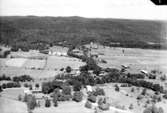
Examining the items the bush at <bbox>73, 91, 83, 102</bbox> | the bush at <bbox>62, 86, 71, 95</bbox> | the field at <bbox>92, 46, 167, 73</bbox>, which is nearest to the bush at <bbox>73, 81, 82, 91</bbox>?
the bush at <bbox>62, 86, 71, 95</bbox>

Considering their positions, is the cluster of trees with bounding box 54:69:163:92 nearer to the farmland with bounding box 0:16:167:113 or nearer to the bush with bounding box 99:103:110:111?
the farmland with bounding box 0:16:167:113

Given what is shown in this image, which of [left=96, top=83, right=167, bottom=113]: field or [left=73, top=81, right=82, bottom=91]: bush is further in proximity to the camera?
[left=73, top=81, right=82, bottom=91]: bush

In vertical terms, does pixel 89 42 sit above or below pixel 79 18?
below

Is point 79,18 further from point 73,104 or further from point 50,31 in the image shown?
point 73,104

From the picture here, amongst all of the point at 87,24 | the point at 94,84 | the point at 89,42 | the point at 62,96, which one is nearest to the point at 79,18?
the point at 87,24

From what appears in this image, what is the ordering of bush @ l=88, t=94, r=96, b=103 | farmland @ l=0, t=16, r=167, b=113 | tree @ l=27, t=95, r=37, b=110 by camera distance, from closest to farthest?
tree @ l=27, t=95, r=37, b=110, farmland @ l=0, t=16, r=167, b=113, bush @ l=88, t=94, r=96, b=103

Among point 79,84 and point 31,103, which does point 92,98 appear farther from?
point 31,103

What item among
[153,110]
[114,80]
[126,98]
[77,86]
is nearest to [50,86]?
[77,86]

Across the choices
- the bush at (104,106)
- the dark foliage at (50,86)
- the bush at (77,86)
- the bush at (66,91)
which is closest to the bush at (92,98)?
the bush at (104,106)
